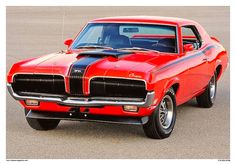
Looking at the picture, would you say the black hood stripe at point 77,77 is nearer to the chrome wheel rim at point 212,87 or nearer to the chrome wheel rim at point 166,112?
the chrome wheel rim at point 166,112

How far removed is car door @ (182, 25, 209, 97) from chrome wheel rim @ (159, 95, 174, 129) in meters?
0.71

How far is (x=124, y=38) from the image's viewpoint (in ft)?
29.1

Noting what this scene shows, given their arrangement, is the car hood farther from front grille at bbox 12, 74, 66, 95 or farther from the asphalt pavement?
the asphalt pavement

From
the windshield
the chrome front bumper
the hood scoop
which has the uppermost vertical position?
the windshield

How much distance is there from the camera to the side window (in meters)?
9.97

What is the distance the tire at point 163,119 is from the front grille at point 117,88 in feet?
1.22

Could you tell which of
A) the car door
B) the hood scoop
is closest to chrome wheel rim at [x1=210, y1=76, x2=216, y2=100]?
the car door

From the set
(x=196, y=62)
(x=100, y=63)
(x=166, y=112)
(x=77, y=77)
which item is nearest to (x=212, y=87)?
(x=196, y=62)

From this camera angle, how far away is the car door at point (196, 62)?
886 cm

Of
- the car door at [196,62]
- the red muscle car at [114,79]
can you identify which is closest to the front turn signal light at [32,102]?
the red muscle car at [114,79]

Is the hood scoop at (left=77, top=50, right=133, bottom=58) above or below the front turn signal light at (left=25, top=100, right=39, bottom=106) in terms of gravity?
above

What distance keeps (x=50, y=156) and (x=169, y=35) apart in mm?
2879

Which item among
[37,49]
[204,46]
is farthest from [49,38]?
[204,46]

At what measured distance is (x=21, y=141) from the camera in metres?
7.77
